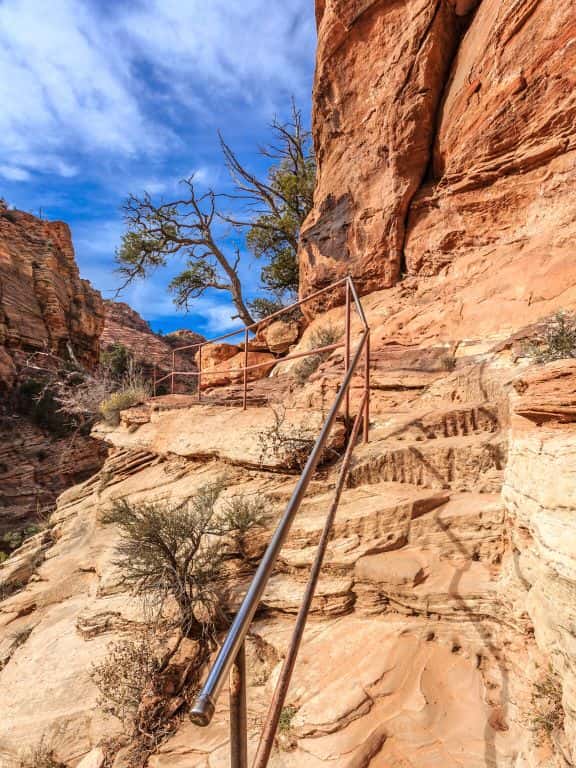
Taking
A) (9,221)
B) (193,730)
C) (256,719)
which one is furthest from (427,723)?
(9,221)

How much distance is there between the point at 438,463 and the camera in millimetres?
3428

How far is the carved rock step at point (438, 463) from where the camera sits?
126 inches

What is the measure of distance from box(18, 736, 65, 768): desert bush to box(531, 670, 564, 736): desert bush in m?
3.13

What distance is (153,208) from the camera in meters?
15.9

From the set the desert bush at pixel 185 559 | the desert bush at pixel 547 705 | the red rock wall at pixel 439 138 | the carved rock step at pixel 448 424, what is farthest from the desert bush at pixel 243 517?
the red rock wall at pixel 439 138

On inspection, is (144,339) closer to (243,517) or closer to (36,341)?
(36,341)

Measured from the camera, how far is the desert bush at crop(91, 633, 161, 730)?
2959 millimetres

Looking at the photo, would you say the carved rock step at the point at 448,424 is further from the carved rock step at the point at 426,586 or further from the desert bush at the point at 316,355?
the desert bush at the point at 316,355

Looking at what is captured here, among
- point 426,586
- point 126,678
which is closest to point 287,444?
point 426,586

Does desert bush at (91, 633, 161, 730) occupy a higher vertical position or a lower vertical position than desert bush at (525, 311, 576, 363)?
lower

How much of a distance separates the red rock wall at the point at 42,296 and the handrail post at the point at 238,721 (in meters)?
23.0

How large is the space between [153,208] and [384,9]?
10.2 m

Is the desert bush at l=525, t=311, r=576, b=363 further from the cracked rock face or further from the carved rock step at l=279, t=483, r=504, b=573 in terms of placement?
the cracked rock face

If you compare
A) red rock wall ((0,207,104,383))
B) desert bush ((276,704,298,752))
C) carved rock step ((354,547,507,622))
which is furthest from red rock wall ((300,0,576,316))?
red rock wall ((0,207,104,383))
